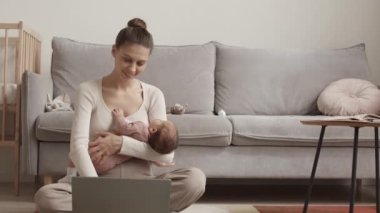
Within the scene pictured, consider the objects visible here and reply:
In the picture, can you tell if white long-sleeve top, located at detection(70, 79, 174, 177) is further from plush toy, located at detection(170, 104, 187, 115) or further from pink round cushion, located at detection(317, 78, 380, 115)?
pink round cushion, located at detection(317, 78, 380, 115)

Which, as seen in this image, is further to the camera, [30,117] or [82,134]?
[30,117]

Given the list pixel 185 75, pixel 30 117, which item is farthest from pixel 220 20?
pixel 30 117

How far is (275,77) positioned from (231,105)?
1.05ft

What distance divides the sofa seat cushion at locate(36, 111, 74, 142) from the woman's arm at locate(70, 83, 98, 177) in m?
0.80

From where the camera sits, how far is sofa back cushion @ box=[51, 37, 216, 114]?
295cm

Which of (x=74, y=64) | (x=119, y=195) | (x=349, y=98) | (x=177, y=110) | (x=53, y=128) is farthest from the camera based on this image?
(x=74, y=64)

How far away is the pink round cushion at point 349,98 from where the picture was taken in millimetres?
2787

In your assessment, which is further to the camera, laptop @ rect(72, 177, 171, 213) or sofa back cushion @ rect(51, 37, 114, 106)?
sofa back cushion @ rect(51, 37, 114, 106)

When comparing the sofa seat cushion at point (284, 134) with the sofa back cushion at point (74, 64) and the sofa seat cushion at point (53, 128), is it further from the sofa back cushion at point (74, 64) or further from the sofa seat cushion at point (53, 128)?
the sofa back cushion at point (74, 64)

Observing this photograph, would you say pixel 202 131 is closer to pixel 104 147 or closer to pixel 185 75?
pixel 185 75

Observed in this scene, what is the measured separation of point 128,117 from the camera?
1684 millimetres

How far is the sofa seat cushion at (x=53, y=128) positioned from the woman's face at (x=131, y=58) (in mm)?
898

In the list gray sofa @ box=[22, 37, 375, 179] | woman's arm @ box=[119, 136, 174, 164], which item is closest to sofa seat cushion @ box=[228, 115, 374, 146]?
gray sofa @ box=[22, 37, 375, 179]

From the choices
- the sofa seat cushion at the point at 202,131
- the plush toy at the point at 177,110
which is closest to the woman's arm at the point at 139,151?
the sofa seat cushion at the point at 202,131
